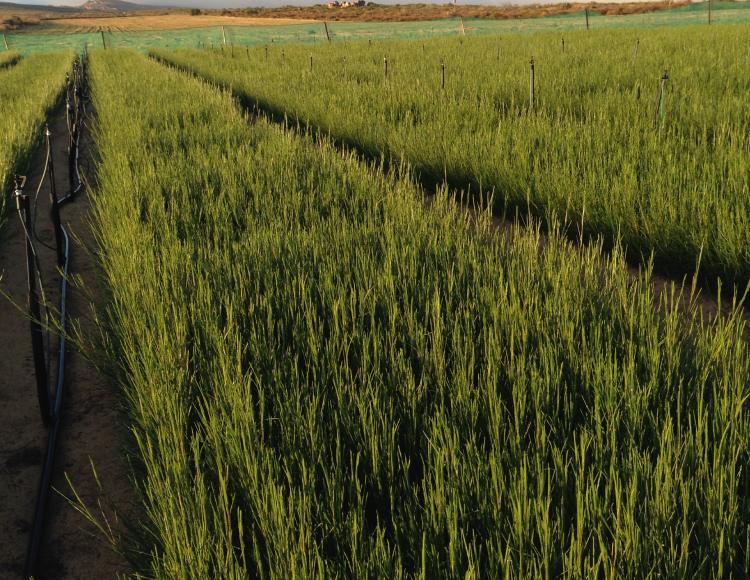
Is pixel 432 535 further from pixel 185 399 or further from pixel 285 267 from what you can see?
pixel 285 267

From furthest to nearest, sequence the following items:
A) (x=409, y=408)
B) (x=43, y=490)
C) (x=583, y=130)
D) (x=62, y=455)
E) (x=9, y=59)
Result: (x=9, y=59) → (x=583, y=130) → (x=62, y=455) → (x=43, y=490) → (x=409, y=408)

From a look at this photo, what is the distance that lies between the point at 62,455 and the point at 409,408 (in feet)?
4.84

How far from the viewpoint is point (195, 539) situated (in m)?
1.39

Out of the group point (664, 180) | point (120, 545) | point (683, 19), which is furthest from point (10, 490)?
point (683, 19)

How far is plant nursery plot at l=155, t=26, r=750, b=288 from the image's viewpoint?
12.3 ft

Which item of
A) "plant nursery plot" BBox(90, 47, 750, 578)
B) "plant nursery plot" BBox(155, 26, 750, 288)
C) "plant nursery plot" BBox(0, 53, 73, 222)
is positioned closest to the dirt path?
"plant nursery plot" BBox(90, 47, 750, 578)

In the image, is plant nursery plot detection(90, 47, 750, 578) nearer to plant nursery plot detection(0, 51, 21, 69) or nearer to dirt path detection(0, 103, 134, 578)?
dirt path detection(0, 103, 134, 578)

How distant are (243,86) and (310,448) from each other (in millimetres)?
10465

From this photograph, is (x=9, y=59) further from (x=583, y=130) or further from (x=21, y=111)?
(x=583, y=130)

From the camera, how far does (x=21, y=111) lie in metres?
8.05

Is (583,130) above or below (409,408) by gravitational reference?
above

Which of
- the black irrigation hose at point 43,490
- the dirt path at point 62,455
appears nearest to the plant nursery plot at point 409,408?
the dirt path at point 62,455

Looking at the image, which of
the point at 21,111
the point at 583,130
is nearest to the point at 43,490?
the point at 583,130

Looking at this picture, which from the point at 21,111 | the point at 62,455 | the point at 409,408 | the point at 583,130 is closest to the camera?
the point at 409,408
